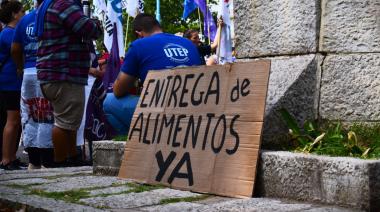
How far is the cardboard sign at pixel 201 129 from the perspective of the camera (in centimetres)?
420

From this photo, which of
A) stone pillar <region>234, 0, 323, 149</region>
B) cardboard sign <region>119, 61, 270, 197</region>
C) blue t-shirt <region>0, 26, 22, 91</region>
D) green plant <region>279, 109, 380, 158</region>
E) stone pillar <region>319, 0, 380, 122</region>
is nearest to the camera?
green plant <region>279, 109, 380, 158</region>

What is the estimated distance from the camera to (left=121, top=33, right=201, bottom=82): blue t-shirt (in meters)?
5.71

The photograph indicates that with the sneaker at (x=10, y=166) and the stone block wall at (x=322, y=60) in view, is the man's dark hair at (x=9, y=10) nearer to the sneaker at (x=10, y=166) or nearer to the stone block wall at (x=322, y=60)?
the sneaker at (x=10, y=166)

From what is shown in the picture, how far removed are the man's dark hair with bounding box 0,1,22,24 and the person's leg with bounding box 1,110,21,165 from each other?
1082 mm

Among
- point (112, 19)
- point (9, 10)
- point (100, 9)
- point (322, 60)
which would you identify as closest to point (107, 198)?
point (322, 60)

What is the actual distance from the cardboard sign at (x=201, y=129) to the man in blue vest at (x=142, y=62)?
0.48 m

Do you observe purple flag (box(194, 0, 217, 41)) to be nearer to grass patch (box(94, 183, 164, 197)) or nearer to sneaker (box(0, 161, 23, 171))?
sneaker (box(0, 161, 23, 171))

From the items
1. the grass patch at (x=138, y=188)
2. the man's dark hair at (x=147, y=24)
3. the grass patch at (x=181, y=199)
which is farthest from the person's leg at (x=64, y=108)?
the grass patch at (x=181, y=199)

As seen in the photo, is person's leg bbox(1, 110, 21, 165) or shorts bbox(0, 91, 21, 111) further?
shorts bbox(0, 91, 21, 111)

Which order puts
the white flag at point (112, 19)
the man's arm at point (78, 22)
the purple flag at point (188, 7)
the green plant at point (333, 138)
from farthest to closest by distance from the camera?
the purple flag at point (188, 7) → the white flag at point (112, 19) → the man's arm at point (78, 22) → the green plant at point (333, 138)

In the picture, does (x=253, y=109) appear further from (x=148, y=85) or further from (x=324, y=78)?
(x=148, y=85)

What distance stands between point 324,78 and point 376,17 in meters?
0.50

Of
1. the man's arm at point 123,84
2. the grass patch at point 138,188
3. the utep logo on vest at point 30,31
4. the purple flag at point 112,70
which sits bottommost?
the grass patch at point 138,188

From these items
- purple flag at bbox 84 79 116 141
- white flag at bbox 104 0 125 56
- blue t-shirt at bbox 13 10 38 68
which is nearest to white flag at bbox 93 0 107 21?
white flag at bbox 104 0 125 56
